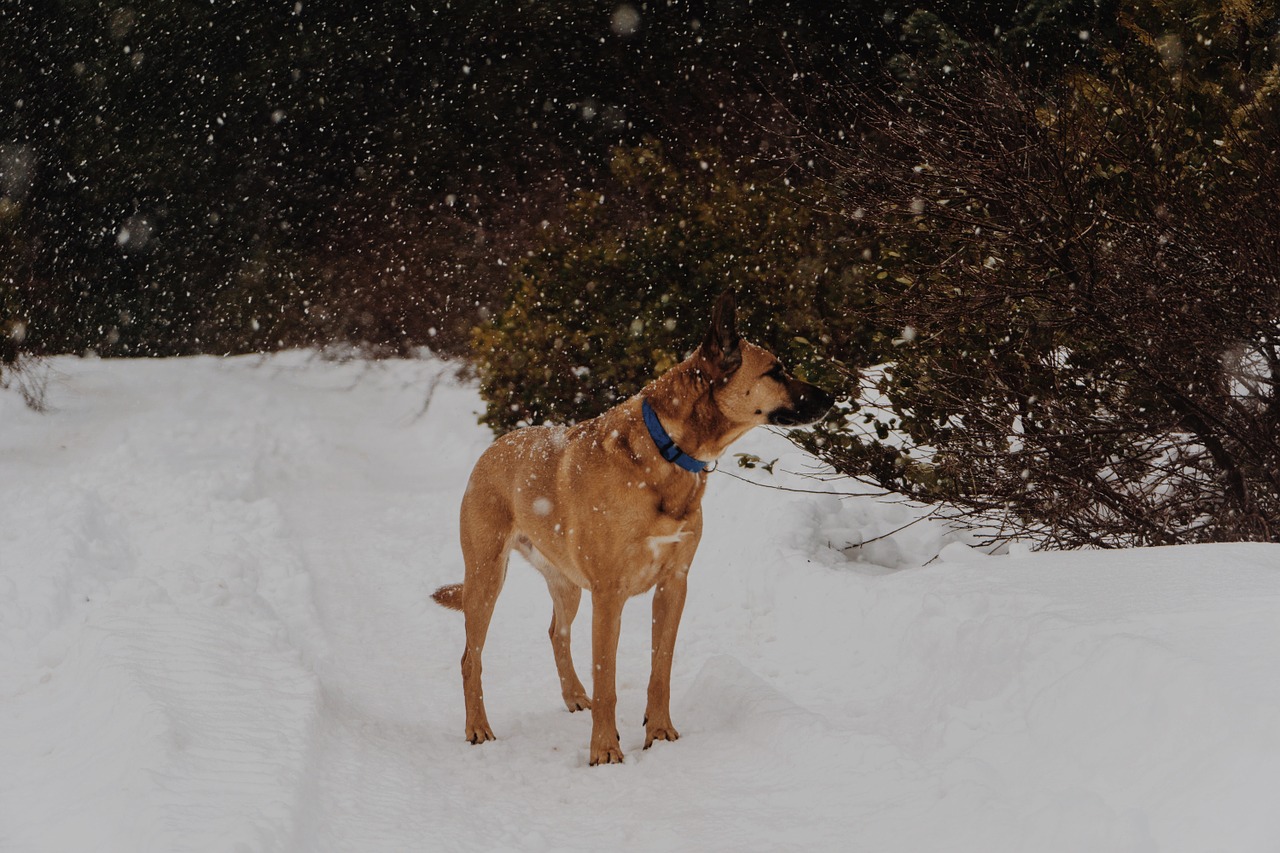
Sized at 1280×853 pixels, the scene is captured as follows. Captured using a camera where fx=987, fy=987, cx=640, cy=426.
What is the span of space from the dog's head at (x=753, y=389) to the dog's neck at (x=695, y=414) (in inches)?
1.2

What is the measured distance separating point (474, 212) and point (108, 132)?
723 cm

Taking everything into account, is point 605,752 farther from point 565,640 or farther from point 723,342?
point 723,342

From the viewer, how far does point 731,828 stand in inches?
134

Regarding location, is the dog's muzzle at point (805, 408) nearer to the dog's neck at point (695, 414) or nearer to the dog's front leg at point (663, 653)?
the dog's neck at point (695, 414)

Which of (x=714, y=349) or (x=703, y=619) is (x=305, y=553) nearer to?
(x=703, y=619)

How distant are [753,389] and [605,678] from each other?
139cm


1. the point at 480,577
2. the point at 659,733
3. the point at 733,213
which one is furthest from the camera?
the point at 733,213

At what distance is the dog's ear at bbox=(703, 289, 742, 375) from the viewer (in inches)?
163

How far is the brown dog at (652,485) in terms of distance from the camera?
13.8 feet

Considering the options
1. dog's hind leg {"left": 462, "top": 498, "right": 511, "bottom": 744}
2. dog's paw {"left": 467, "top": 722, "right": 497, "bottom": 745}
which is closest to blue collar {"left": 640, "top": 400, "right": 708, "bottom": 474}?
dog's hind leg {"left": 462, "top": 498, "right": 511, "bottom": 744}

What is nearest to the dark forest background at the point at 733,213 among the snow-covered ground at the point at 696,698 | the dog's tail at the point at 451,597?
the snow-covered ground at the point at 696,698

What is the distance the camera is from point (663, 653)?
14.6 ft

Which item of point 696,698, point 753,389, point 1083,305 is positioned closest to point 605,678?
point 696,698

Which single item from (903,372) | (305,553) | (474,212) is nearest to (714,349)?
(903,372)
